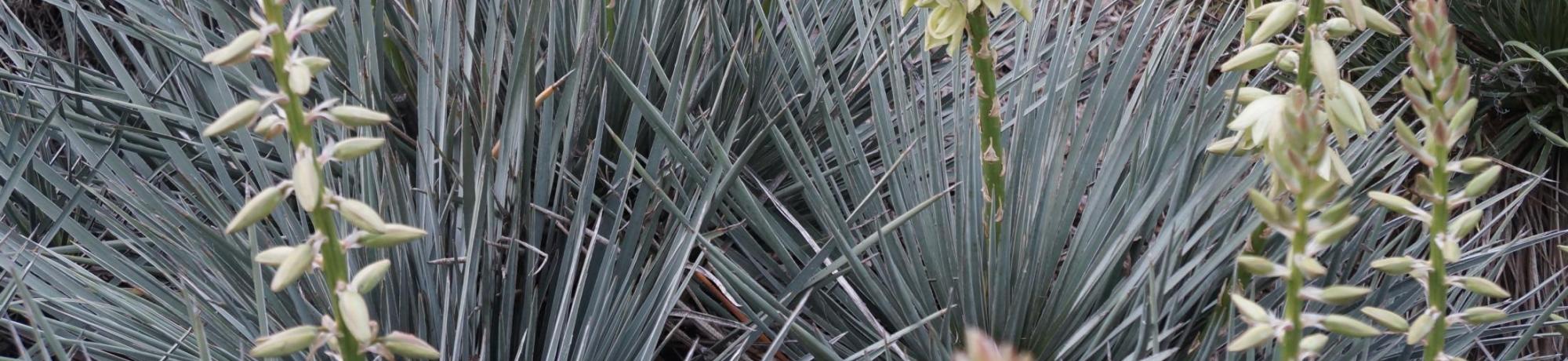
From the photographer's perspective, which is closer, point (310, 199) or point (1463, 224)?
point (310, 199)

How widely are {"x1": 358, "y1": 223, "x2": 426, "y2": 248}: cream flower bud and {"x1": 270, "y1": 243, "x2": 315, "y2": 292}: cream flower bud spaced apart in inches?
1.5

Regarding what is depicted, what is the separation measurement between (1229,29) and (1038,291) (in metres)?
0.48

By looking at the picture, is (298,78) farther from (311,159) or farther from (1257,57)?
(1257,57)

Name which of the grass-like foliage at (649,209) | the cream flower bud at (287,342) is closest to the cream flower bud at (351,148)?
the cream flower bud at (287,342)

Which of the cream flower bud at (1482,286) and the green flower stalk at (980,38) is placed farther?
the green flower stalk at (980,38)

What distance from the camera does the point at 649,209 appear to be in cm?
151

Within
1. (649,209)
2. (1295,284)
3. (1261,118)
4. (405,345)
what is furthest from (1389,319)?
(649,209)

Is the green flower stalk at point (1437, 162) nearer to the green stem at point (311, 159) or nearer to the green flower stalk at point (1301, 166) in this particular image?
the green flower stalk at point (1301, 166)

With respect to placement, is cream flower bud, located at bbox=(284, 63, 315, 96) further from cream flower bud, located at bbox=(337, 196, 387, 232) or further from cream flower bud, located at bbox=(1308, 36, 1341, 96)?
cream flower bud, located at bbox=(1308, 36, 1341, 96)

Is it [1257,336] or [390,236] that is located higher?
[390,236]

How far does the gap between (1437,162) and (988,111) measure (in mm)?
544

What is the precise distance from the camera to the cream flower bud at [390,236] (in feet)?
2.14

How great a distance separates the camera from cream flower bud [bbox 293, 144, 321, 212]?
0.59 metres

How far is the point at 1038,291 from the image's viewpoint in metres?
1.39
